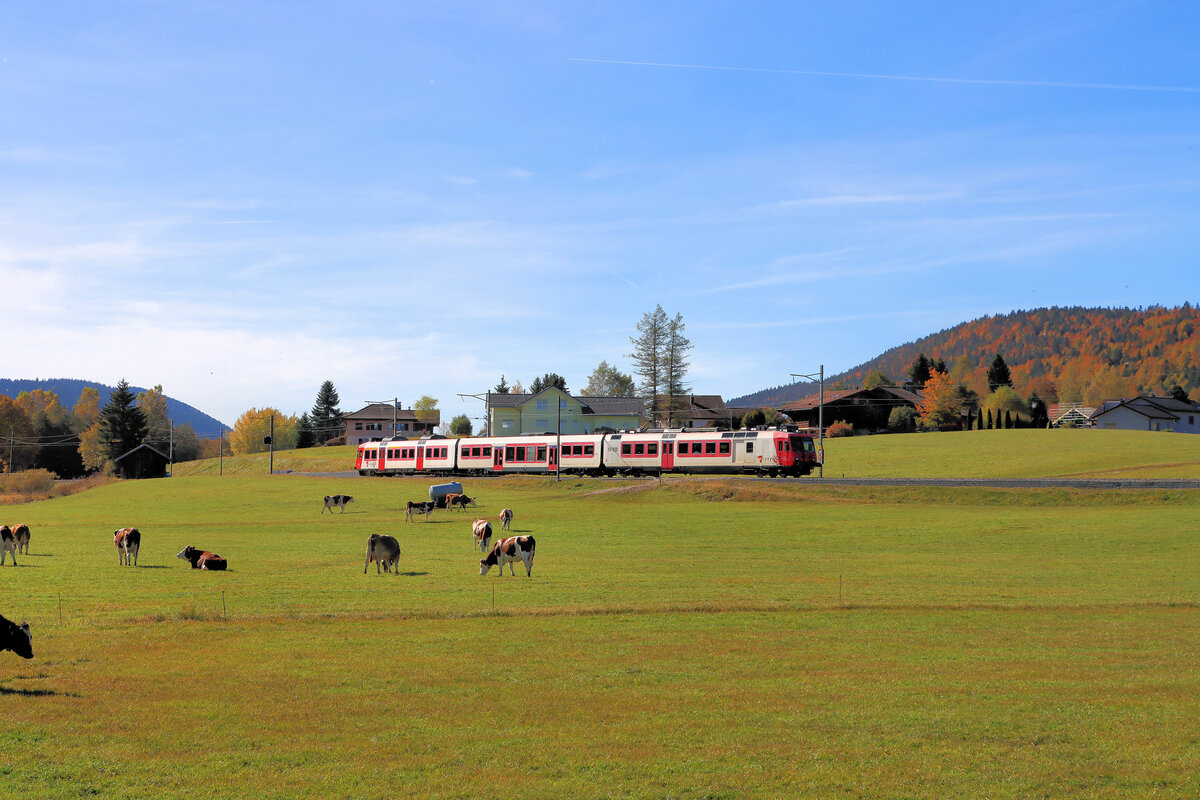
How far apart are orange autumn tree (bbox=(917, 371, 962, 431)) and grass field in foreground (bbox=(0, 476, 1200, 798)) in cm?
10713

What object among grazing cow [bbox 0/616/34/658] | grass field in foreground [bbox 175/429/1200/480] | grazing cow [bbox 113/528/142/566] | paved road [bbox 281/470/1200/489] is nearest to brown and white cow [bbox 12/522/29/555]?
grazing cow [bbox 113/528/142/566]

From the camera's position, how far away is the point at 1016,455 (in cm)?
7981

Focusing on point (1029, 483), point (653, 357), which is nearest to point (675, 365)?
point (653, 357)

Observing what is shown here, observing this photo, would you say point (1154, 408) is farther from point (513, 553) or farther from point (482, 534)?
point (513, 553)

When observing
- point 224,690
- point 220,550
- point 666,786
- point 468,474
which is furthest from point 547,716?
point 468,474

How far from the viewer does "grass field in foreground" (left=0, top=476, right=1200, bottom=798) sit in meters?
9.84

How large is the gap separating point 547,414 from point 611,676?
107m

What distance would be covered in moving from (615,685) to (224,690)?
5.53m

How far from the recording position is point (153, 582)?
2444cm

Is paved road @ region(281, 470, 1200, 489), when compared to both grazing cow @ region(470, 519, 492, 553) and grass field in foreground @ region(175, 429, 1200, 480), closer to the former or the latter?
grass field in foreground @ region(175, 429, 1200, 480)

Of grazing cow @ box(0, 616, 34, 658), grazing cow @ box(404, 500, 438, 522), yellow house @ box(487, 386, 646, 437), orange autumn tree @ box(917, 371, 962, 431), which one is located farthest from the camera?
orange autumn tree @ box(917, 371, 962, 431)

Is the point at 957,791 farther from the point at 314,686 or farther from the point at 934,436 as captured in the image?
the point at 934,436

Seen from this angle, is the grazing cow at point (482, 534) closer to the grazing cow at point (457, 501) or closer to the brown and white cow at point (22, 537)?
the brown and white cow at point (22, 537)

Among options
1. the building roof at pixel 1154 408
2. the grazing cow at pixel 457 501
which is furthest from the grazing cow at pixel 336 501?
the building roof at pixel 1154 408
